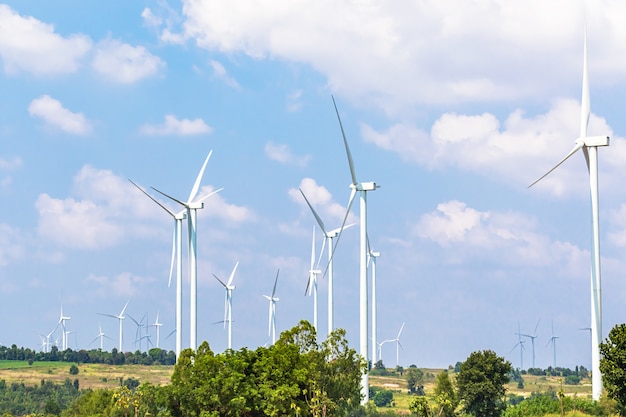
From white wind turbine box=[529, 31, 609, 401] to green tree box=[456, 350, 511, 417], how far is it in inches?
924

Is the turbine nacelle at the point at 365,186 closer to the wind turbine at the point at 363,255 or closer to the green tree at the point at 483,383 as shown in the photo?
the wind turbine at the point at 363,255

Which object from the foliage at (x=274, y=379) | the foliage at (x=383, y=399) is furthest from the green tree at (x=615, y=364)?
the foliage at (x=383, y=399)

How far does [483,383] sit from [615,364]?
30317 millimetres

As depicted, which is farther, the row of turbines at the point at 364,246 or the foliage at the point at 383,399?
the foliage at the point at 383,399

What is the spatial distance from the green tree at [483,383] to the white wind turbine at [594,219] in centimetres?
2346

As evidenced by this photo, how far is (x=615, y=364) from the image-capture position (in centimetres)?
9038

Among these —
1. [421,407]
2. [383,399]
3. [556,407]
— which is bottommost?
[383,399]

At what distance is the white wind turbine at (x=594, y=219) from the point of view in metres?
92.7

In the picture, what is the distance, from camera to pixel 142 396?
106 meters

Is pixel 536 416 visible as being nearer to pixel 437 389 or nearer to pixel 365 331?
pixel 437 389

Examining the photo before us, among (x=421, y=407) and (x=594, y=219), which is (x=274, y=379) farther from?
(x=594, y=219)

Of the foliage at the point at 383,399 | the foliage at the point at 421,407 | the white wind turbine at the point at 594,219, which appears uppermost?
the white wind turbine at the point at 594,219

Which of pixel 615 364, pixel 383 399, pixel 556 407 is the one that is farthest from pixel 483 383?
pixel 383 399

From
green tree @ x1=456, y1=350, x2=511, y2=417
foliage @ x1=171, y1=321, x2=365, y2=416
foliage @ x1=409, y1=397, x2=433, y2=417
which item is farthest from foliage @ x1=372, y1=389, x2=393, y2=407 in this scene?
foliage @ x1=409, y1=397, x2=433, y2=417
